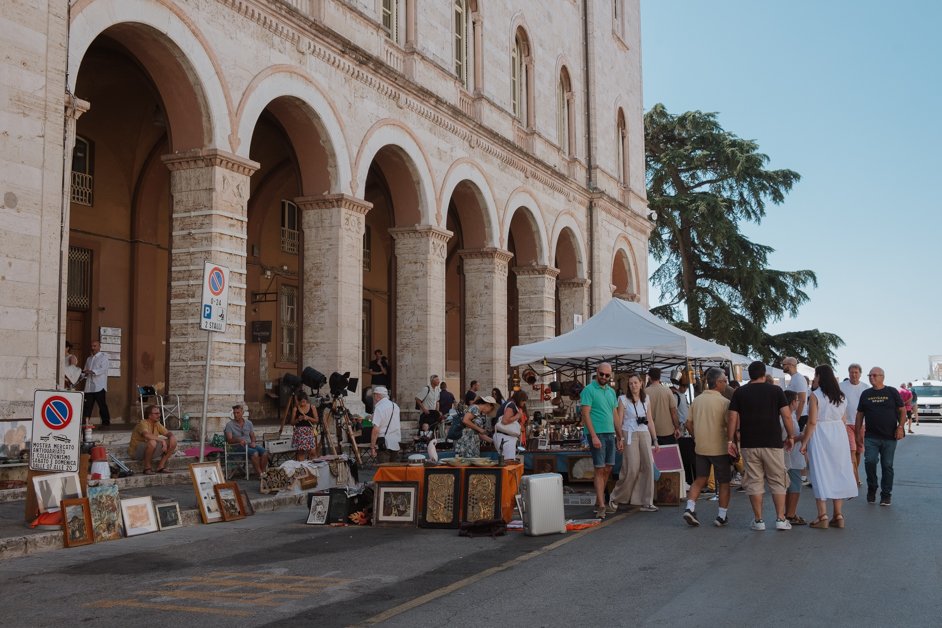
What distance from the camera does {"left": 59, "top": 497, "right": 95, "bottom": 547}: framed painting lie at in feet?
29.4

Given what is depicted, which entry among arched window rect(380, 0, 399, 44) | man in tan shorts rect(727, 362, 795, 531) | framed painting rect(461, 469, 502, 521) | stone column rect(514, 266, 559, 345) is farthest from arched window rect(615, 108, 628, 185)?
framed painting rect(461, 469, 502, 521)

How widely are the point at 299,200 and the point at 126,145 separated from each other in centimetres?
472

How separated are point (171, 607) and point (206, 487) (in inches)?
175

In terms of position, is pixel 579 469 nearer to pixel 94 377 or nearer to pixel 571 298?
pixel 94 377

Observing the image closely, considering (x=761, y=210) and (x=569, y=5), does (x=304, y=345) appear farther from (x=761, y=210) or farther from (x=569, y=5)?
(x=761, y=210)

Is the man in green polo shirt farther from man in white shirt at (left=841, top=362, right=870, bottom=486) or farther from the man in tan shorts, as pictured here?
man in white shirt at (left=841, top=362, right=870, bottom=486)

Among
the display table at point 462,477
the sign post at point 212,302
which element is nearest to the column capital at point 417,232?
the sign post at point 212,302

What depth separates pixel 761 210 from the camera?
4250 centimetres

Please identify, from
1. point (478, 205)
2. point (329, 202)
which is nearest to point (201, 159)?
point (329, 202)

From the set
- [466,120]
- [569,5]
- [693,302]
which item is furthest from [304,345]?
[693,302]

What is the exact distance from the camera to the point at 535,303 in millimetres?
27172

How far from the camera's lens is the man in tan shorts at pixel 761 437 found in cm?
966

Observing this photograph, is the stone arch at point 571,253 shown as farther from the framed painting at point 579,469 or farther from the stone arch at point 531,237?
the framed painting at point 579,469

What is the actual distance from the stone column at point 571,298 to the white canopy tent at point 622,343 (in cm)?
1286
